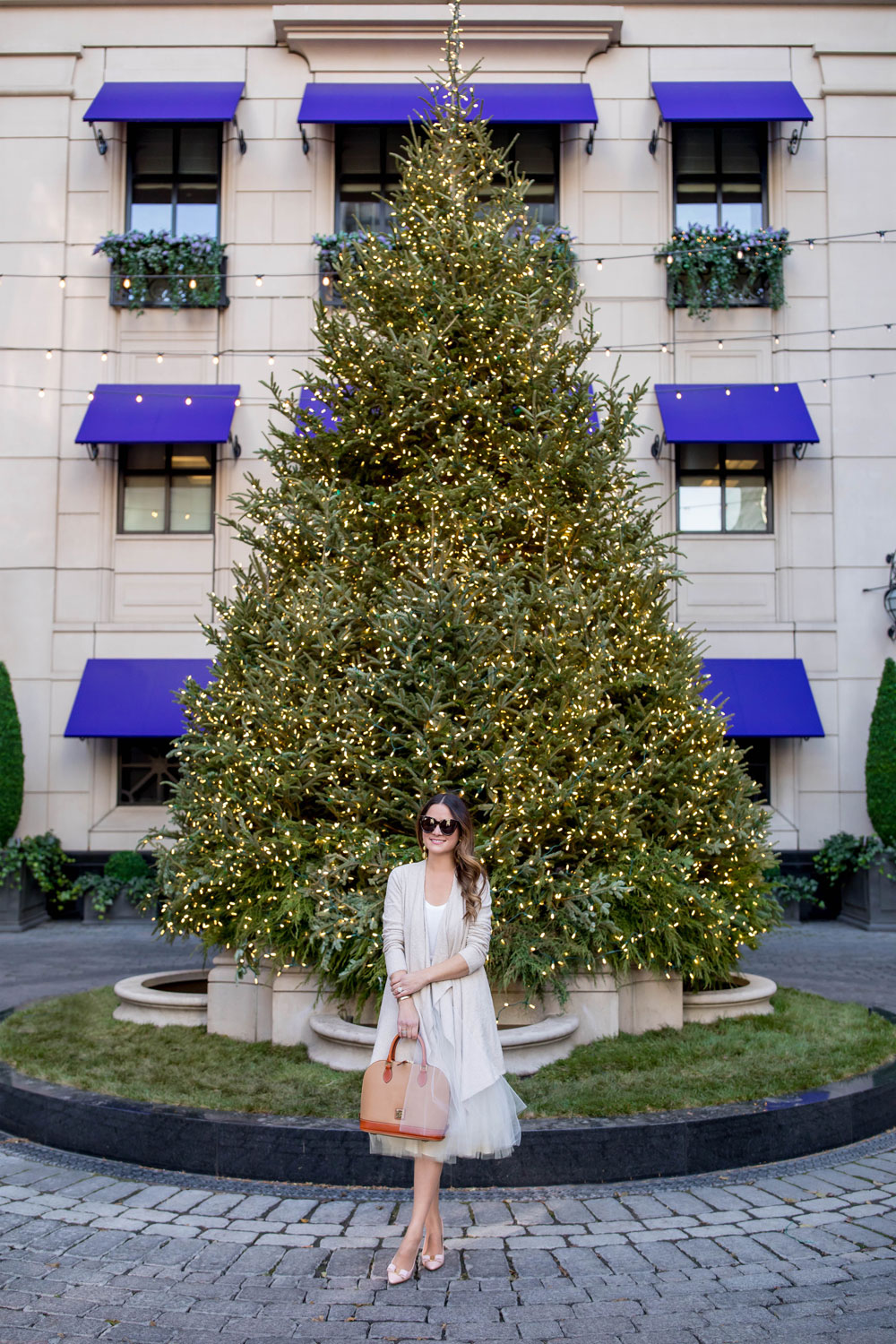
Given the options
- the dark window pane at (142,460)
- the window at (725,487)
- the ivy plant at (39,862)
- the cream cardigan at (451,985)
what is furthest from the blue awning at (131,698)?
the cream cardigan at (451,985)

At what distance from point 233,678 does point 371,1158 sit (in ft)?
11.0

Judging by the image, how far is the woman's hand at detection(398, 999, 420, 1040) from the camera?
4039 mm

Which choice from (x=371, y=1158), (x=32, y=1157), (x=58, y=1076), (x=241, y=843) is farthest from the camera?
(x=241, y=843)

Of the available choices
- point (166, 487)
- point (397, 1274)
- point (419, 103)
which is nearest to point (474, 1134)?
point (397, 1274)

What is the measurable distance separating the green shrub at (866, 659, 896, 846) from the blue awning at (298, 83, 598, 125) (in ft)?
26.9

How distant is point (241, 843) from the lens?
22.4 ft

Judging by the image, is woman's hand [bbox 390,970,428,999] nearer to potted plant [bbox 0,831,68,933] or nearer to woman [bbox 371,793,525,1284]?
woman [bbox 371,793,525,1284]

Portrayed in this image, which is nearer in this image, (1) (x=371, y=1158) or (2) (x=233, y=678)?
(1) (x=371, y=1158)

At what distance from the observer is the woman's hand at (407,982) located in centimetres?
408

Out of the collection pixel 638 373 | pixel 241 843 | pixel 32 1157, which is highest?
pixel 638 373

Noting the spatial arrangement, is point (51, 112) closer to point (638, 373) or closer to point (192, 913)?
point (638, 373)

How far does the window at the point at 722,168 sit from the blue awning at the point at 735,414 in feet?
8.91

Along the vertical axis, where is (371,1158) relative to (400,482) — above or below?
→ below

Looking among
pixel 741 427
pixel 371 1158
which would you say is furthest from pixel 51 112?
pixel 371 1158
